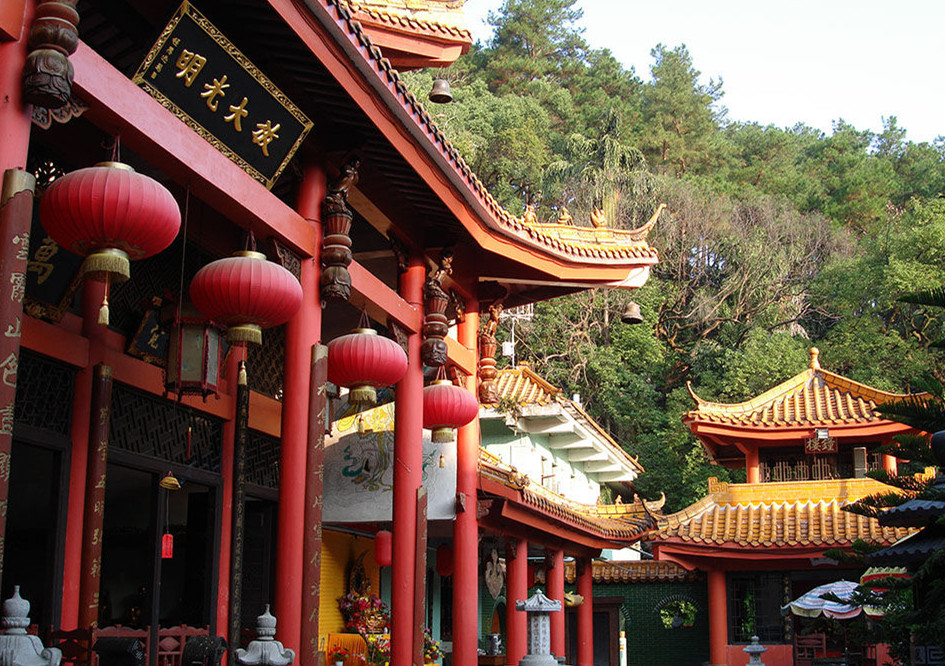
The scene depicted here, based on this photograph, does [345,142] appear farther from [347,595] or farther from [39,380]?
[347,595]

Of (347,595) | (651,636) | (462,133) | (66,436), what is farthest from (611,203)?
(66,436)

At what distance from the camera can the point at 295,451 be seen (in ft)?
26.0

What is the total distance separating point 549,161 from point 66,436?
3311cm

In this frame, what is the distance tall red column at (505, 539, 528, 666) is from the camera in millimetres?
14141

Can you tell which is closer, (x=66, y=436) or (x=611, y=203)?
(x=66, y=436)

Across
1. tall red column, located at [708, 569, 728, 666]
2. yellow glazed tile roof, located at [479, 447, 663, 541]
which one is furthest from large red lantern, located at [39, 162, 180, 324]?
tall red column, located at [708, 569, 728, 666]

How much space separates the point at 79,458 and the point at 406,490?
124 inches

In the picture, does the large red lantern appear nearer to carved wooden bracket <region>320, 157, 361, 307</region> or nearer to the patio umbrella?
carved wooden bracket <region>320, 157, 361, 307</region>

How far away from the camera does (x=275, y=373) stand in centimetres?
1151

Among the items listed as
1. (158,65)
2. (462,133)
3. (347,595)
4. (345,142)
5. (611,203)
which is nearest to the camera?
(158,65)

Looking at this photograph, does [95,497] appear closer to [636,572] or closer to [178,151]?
[178,151]

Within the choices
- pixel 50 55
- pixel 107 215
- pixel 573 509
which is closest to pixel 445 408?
pixel 107 215

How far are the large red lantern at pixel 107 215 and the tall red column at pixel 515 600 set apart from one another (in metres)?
9.45

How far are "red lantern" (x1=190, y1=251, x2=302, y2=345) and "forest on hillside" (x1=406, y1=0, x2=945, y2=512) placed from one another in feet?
76.8
